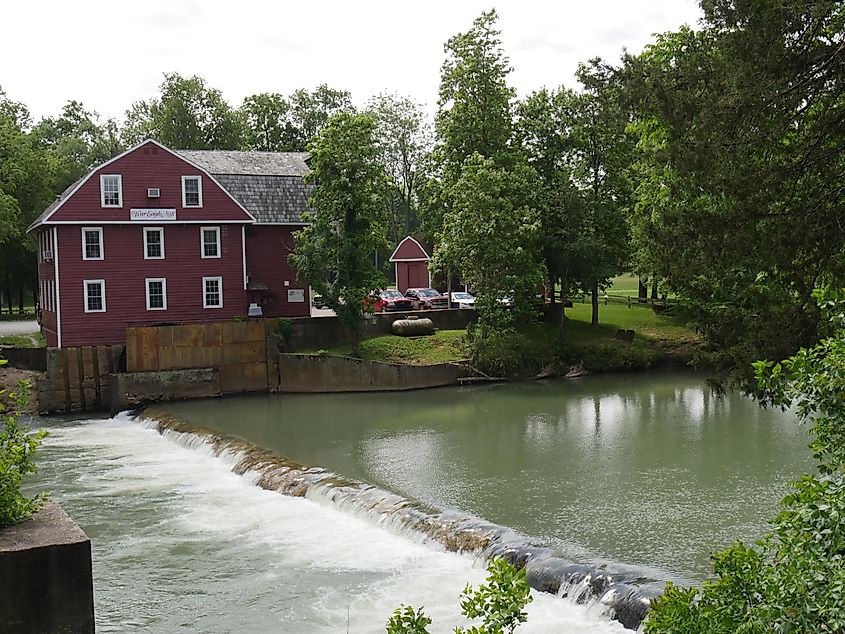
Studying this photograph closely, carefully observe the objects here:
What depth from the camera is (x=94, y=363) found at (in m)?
36.8

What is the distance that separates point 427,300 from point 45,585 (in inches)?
1815

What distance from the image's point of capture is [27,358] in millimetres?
39562

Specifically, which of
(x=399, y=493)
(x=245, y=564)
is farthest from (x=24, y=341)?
(x=245, y=564)

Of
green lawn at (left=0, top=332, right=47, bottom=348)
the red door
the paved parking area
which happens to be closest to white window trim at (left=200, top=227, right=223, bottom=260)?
green lawn at (left=0, top=332, right=47, bottom=348)

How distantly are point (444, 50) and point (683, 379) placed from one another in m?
20.9

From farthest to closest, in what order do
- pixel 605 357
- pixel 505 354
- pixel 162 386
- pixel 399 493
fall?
1. pixel 605 357
2. pixel 505 354
3. pixel 162 386
4. pixel 399 493

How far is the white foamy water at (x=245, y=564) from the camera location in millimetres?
14234

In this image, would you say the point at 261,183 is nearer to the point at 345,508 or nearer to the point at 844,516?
the point at 345,508

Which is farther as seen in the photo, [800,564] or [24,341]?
[24,341]

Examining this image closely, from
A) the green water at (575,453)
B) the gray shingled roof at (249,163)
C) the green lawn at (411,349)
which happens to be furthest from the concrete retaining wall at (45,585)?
the gray shingled roof at (249,163)

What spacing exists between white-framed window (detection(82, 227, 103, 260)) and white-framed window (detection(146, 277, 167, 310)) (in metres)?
2.33

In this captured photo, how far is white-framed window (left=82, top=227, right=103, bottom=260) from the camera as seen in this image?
38750 millimetres

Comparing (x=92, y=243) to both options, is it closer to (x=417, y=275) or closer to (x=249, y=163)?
(x=249, y=163)

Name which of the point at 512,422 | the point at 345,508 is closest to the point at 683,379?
the point at 512,422
